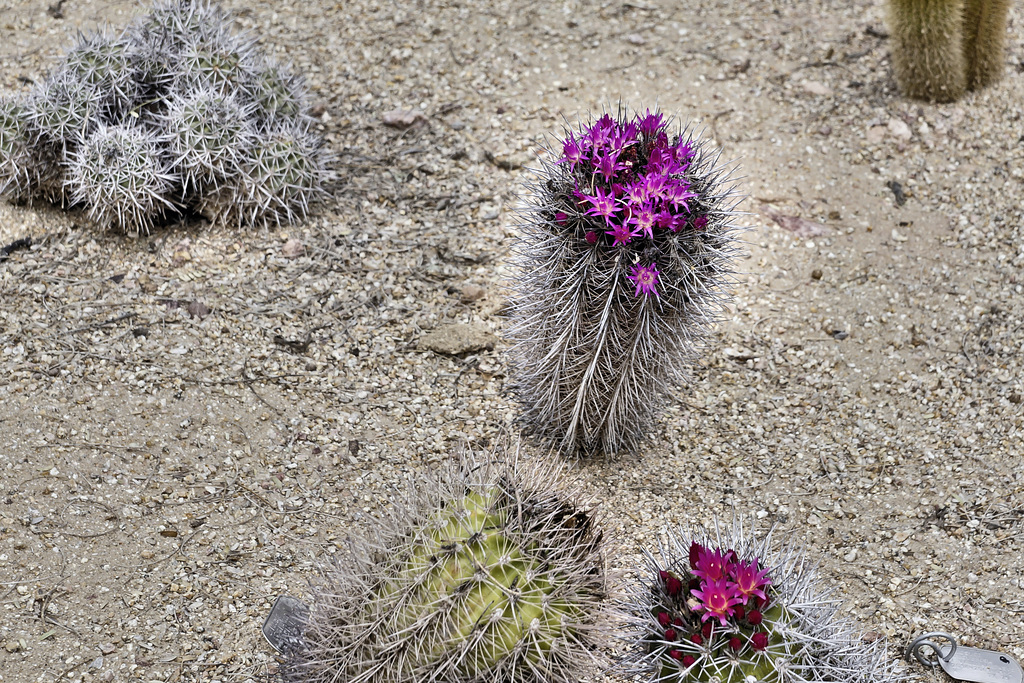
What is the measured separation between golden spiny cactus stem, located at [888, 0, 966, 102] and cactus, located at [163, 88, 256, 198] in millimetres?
3720

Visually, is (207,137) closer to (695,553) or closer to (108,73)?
(108,73)

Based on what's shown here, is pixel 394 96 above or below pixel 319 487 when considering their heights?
above

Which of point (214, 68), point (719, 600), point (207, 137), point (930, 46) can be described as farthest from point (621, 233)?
point (930, 46)

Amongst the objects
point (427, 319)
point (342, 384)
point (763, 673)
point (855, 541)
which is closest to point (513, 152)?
point (427, 319)

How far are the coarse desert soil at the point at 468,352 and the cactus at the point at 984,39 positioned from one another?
0.14 m

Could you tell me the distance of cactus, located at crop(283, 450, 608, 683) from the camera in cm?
222

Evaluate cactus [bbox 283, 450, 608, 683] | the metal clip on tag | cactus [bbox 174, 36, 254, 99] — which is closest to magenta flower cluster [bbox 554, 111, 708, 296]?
cactus [bbox 283, 450, 608, 683]

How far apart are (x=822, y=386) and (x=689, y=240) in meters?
1.41

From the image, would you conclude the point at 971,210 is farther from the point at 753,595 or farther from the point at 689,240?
the point at 753,595

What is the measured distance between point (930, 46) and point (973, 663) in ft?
12.0

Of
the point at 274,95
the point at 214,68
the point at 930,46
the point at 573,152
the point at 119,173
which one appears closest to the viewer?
the point at 573,152

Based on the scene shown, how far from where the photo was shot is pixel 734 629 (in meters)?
2.14

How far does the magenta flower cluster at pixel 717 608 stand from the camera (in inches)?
83.8

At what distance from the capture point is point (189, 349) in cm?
397
